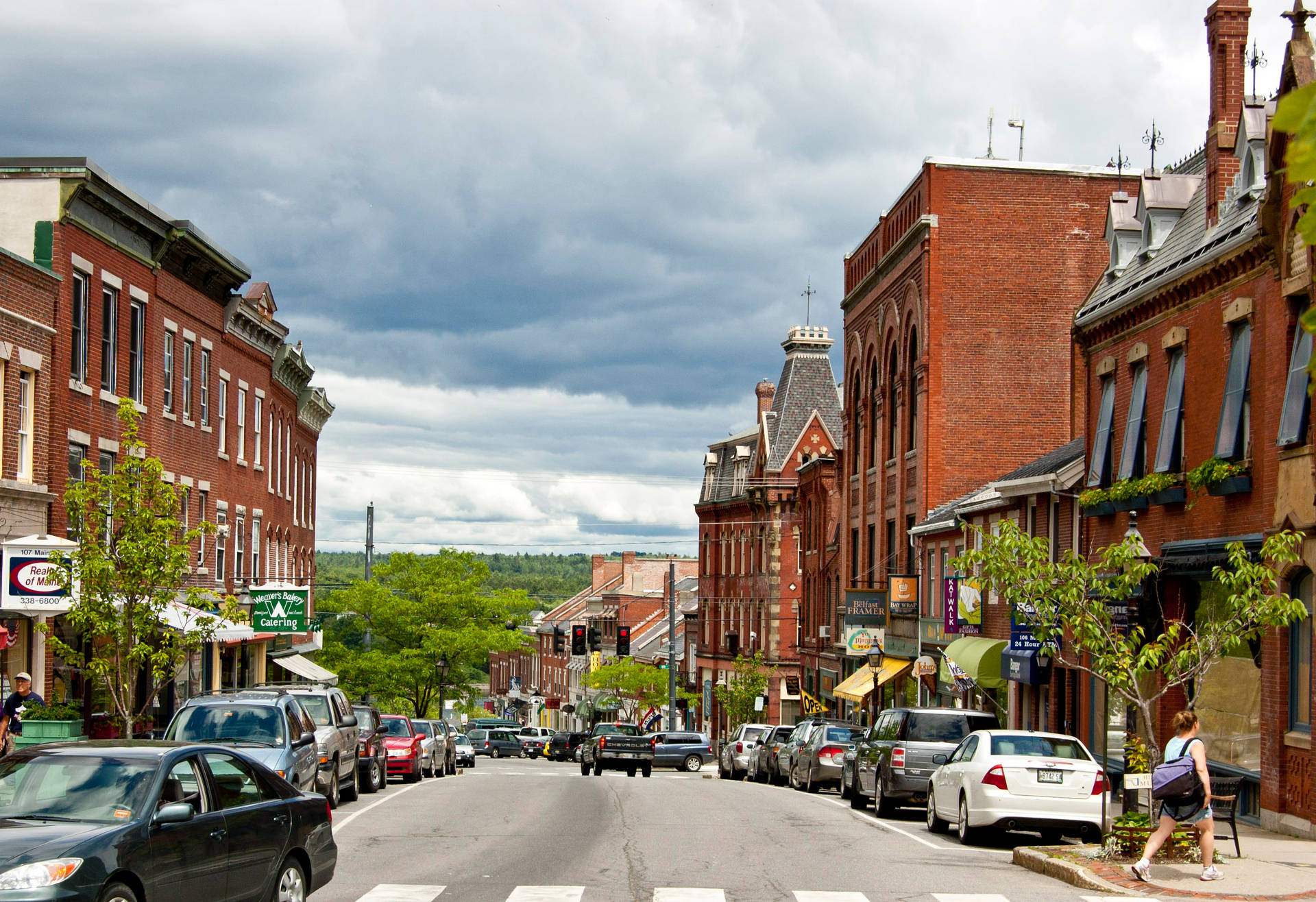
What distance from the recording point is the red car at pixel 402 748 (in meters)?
31.3

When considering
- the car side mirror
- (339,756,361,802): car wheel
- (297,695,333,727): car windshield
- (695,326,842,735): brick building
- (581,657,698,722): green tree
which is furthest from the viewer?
(581,657,698,722): green tree

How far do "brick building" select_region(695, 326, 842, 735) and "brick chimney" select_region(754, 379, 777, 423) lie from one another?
0.05 metres

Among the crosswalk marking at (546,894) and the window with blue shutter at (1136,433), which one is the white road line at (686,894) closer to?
the crosswalk marking at (546,894)

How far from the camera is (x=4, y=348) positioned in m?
23.9

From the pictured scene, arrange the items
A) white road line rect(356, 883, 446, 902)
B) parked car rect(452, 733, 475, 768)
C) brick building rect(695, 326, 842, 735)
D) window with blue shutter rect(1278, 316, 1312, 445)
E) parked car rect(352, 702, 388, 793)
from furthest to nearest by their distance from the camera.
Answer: brick building rect(695, 326, 842, 735), parked car rect(452, 733, 475, 768), parked car rect(352, 702, 388, 793), window with blue shutter rect(1278, 316, 1312, 445), white road line rect(356, 883, 446, 902)

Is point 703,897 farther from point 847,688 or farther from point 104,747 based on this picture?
point 847,688

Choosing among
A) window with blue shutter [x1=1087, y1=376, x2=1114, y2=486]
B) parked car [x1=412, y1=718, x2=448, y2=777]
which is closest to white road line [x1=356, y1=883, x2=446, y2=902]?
A: window with blue shutter [x1=1087, y1=376, x2=1114, y2=486]

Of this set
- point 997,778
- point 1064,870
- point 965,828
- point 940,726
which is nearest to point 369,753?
point 940,726

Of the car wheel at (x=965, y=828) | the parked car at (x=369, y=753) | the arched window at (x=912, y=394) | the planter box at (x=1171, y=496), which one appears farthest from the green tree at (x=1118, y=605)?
the arched window at (x=912, y=394)

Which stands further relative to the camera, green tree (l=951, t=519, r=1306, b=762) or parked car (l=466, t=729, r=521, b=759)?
parked car (l=466, t=729, r=521, b=759)

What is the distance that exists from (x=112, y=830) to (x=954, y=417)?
3574cm

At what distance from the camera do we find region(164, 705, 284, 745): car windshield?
18.5 metres

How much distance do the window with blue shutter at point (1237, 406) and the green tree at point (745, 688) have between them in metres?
43.0

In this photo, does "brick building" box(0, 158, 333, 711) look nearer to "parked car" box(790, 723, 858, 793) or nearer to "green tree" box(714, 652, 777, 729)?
"parked car" box(790, 723, 858, 793)
